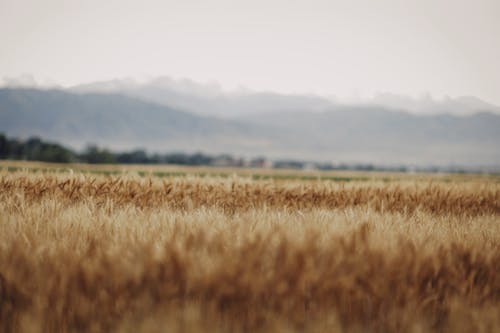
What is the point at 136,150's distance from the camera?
106m

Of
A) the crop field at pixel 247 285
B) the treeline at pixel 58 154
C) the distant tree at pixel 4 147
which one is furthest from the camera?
the distant tree at pixel 4 147

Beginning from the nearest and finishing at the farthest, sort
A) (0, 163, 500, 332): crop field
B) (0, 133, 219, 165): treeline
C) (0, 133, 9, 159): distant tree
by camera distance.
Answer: (0, 163, 500, 332): crop field < (0, 133, 219, 165): treeline < (0, 133, 9, 159): distant tree

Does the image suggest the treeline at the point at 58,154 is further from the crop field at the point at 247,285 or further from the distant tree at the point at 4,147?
the crop field at the point at 247,285

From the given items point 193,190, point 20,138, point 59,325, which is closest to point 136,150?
point 20,138

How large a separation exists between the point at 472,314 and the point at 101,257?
7.82 ft

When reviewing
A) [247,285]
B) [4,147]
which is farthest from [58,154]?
[247,285]

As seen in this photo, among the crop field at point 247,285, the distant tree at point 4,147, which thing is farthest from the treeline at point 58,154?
the crop field at point 247,285

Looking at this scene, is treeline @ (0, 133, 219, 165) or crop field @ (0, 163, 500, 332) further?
treeline @ (0, 133, 219, 165)

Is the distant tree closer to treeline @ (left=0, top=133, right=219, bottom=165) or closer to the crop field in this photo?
treeline @ (left=0, top=133, right=219, bottom=165)

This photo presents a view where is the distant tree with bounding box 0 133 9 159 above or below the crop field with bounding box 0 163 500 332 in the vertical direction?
above

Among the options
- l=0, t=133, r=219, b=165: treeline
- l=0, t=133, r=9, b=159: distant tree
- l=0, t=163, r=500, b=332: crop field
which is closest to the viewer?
l=0, t=163, r=500, b=332: crop field

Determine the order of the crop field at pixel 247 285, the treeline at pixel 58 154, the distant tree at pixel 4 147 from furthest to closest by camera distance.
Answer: the distant tree at pixel 4 147 → the treeline at pixel 58 154 → the crop field at pixel 247 285

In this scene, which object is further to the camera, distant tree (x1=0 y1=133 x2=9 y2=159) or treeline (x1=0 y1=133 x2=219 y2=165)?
distant tree (x1=0 y1=133 x2=9 y2=159)

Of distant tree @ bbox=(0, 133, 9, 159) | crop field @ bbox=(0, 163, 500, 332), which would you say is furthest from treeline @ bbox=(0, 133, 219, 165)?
crop field @ bbox=(0, 163, 500, 332)
